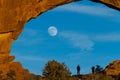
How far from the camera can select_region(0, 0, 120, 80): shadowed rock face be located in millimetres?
41844

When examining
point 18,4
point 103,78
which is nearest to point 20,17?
point 18,4

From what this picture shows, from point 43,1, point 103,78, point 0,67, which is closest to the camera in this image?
point 0,67

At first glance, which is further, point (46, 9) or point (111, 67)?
point (111, 67)

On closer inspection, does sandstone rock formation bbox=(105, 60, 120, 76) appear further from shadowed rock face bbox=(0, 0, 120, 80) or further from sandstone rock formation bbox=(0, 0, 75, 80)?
sandstone rock formation bbox=(0, 0, 75, 80)

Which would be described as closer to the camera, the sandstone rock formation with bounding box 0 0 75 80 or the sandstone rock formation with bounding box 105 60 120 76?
the sandstone rock formation with bounding box 0 0 75 80

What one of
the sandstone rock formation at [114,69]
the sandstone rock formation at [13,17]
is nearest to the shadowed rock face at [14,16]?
the sandstone rock formation at [13,17]

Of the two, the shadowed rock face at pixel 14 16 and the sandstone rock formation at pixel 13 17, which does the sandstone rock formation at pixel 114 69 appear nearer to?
the shadowed rock face at pixel 14 16

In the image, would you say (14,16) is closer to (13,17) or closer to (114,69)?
(13,17)

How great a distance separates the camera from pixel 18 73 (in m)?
45.5

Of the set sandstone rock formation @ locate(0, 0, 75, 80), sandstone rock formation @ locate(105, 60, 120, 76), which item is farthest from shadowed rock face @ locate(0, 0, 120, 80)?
sandstone rock formation @ locate(105, 60, 120, 76)

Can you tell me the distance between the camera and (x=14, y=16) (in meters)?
42.5

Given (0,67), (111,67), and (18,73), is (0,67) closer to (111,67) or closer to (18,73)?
(18,73)

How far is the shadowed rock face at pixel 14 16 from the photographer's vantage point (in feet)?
137

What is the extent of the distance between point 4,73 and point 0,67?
41.1 inches
